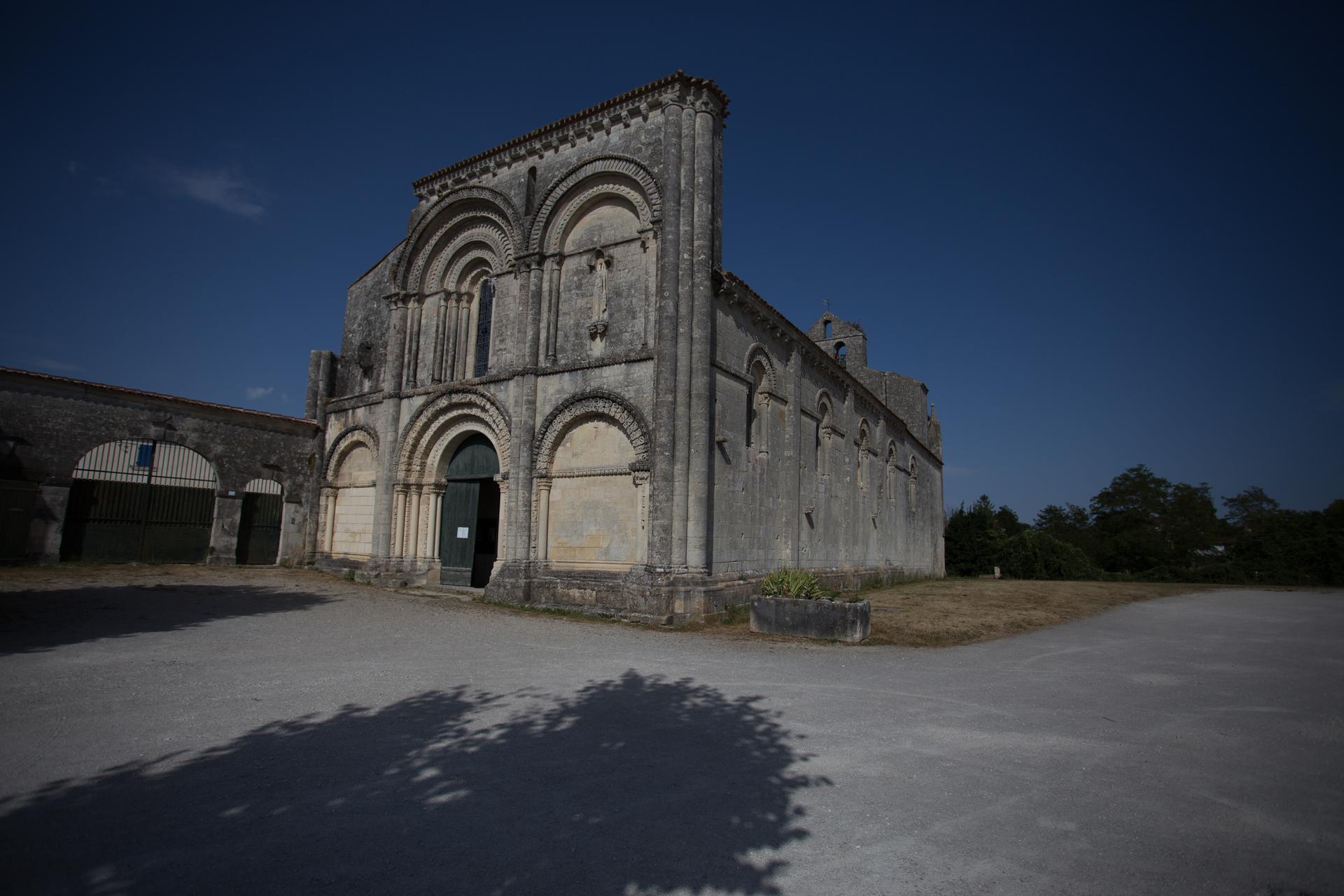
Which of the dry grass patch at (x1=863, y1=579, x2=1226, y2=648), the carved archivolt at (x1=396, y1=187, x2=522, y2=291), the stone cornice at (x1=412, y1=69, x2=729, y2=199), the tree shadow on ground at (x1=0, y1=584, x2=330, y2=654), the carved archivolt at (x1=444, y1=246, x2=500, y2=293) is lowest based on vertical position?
the dry grass patch at (x1=863, y1=579, x2=1226, y2=648)

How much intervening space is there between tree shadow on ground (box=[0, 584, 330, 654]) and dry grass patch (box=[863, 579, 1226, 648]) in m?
10.2

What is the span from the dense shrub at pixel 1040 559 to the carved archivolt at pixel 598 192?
1231 inches

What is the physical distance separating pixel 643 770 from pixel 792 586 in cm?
715

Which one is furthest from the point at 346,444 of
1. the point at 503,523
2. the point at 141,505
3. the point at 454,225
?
the point at 503,523

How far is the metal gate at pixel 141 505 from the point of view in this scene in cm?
1716

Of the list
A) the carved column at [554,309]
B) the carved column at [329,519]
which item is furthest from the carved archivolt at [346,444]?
the carved column at [554,309]

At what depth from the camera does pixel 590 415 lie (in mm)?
14344

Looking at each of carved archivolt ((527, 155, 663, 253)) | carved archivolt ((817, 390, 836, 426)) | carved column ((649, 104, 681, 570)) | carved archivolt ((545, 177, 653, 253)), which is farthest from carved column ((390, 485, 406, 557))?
carved archivolt ((817, 390, 836, 426))

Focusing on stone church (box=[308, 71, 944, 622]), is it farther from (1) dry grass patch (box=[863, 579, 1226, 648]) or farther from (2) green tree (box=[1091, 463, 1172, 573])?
(2) green tree (box=[1091, 463, 1172, 573])

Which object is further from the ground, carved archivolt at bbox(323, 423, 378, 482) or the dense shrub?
carved archivolt at bbox(323, 423, 378, 482)

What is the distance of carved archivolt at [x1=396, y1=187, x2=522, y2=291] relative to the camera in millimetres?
16750

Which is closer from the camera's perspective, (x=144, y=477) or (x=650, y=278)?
(x=650, y=278)

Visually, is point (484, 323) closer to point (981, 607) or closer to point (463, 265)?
point (463, 265)

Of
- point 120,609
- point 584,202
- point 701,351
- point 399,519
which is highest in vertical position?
point 584,202
